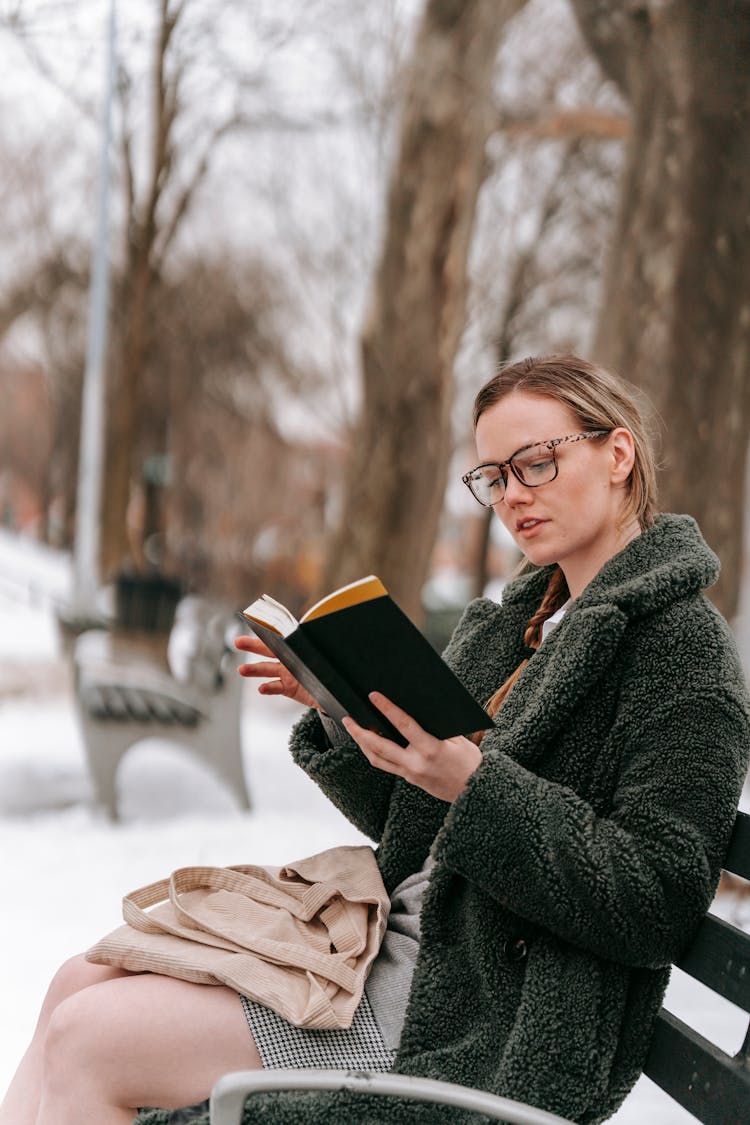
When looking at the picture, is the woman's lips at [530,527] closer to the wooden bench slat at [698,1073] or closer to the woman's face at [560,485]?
the woman's face at [560,485]

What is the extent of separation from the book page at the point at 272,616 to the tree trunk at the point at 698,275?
10.1 ft

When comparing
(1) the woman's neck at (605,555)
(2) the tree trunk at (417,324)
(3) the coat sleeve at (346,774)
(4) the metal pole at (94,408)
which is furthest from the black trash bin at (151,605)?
(1) the woman's neck at (605,555)

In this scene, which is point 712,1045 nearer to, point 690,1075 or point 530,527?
point 690,1075

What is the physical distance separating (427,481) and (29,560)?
49.5 feet

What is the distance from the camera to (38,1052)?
1751 millimetres

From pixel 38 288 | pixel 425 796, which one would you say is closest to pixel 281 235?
pixel 38 288

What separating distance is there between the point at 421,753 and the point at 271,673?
1.87ft

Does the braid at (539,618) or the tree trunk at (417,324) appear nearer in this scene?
the braid at (539,618)

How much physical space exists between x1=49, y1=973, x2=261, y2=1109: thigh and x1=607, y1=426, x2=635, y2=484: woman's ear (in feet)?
3.06

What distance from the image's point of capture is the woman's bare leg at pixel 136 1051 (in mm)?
1555

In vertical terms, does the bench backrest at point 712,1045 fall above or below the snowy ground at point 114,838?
above

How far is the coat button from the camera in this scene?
1599mm

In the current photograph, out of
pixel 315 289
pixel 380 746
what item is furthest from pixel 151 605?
pixel 315 289

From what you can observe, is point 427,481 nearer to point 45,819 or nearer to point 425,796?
point 45,819
